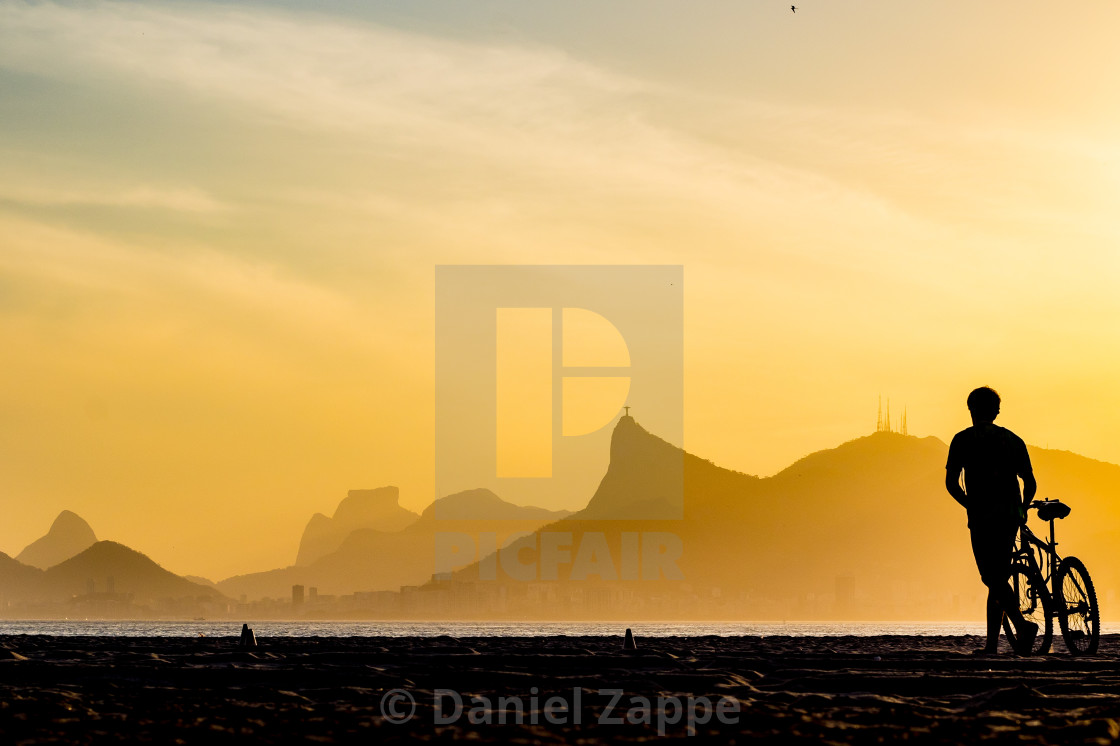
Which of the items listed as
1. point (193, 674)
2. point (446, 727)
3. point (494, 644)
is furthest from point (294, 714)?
point (494, 644)

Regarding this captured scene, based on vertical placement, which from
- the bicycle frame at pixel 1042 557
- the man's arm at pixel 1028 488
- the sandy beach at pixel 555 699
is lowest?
the sandy beach at pixel 555 699

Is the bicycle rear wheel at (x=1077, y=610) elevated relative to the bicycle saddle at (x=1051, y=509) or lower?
lower

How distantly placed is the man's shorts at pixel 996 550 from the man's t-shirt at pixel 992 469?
0.25ft

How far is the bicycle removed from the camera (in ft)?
44.0

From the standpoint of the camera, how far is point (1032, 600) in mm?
13500

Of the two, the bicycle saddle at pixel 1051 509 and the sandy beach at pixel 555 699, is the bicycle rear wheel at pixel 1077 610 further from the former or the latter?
the sandy beach at pixel 555 699

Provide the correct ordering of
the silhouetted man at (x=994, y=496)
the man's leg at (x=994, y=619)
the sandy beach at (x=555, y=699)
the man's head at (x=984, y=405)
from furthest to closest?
the man's head at (x=984, y=405)
the silhouetted man at (x=994, y=496)
the man's leg at (x=994, y=619)
the sandy beach at (x=555, y=699)

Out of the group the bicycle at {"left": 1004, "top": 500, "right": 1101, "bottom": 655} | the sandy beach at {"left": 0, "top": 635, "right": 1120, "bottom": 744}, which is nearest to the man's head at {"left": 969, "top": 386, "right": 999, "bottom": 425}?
the bicycle at {"left": 1004, "top": 500, "right": 1101, "bottom": 655}

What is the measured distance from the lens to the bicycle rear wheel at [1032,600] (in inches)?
526

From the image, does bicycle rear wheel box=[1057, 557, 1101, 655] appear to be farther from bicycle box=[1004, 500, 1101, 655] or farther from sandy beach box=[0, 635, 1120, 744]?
sandy beach box=[0, 635, 1120, 744]

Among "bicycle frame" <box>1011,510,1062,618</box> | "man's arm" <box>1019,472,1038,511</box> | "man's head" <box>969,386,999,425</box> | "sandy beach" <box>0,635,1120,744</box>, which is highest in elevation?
"man's head" <box>969,386,999,425</box>

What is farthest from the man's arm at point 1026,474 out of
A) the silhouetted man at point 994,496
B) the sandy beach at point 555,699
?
the sandy beach at point 555,699

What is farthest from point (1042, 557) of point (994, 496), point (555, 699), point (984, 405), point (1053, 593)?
point (555, 699)

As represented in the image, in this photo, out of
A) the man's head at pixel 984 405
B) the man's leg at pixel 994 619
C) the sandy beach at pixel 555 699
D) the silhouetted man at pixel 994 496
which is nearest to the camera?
the sandy beach at pixel 555 699
